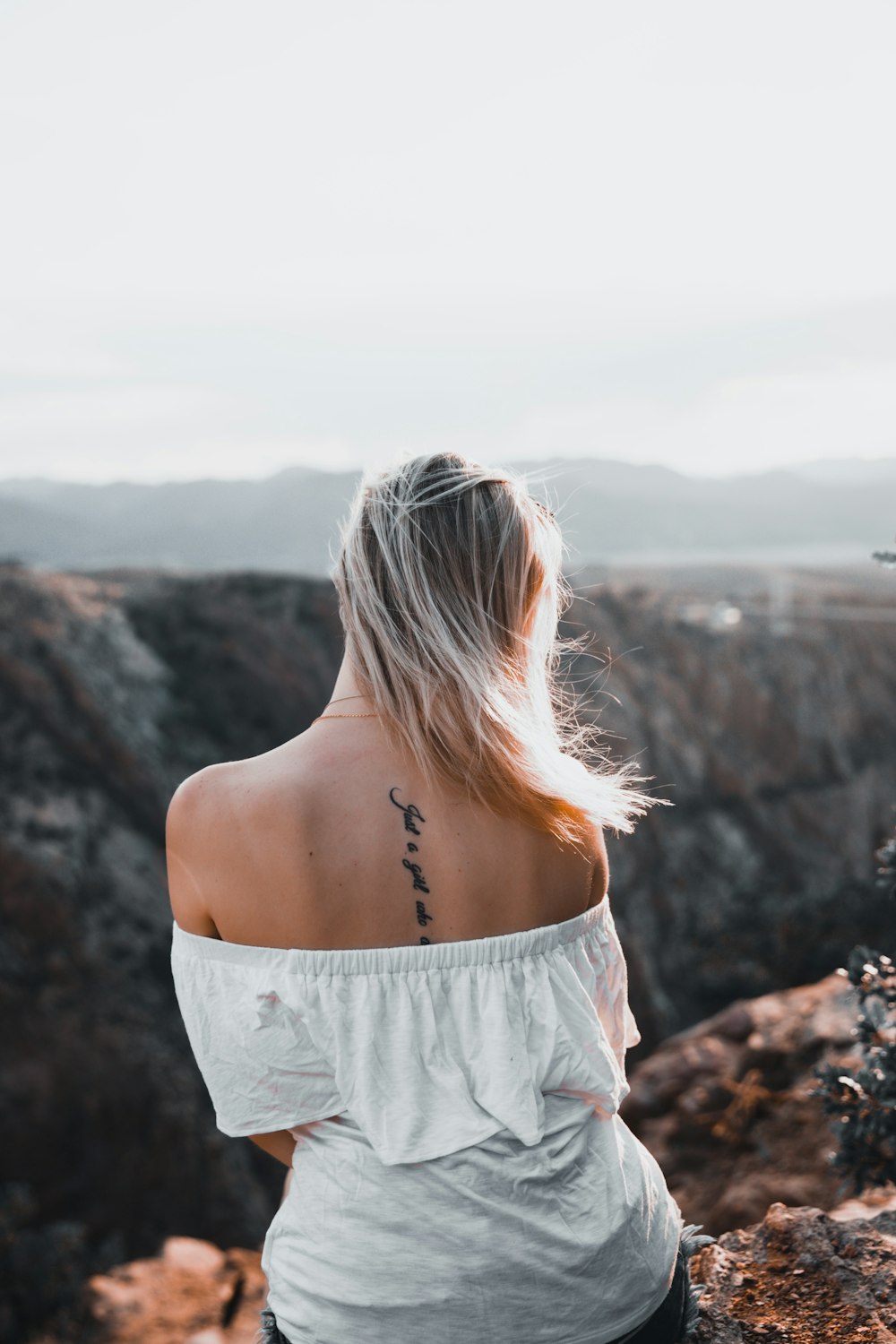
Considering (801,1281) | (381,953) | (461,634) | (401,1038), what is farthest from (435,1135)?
(801,1281)

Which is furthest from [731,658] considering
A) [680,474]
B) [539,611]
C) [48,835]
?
[680,474]

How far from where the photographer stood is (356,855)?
151 centimetres

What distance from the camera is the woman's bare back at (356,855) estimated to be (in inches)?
58.5

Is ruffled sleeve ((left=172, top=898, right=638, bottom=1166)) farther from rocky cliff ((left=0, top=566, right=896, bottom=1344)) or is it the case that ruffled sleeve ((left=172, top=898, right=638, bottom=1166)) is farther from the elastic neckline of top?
rocky cliff ((left=0, top=566, right=896, bottom=1344))

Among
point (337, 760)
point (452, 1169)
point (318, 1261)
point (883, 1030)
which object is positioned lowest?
point (883, 1030)

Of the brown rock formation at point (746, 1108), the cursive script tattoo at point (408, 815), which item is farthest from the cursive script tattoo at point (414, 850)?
the brown rock formation at point (746, 1108)

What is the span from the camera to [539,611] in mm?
1687

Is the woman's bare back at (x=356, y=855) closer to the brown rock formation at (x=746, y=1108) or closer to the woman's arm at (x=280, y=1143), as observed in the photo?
the woman's arm at (x=280, y=1143)

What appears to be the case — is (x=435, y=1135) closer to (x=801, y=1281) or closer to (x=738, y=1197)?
(x=801, y=1281)

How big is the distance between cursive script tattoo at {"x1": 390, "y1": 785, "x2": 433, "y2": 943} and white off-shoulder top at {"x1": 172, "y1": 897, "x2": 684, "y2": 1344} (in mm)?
59

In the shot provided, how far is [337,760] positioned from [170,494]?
3770 cm

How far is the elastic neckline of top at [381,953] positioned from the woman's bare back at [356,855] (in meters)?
0.02

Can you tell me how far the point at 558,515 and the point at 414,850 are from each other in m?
0.70

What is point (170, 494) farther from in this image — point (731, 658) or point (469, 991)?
point (469, 991)
